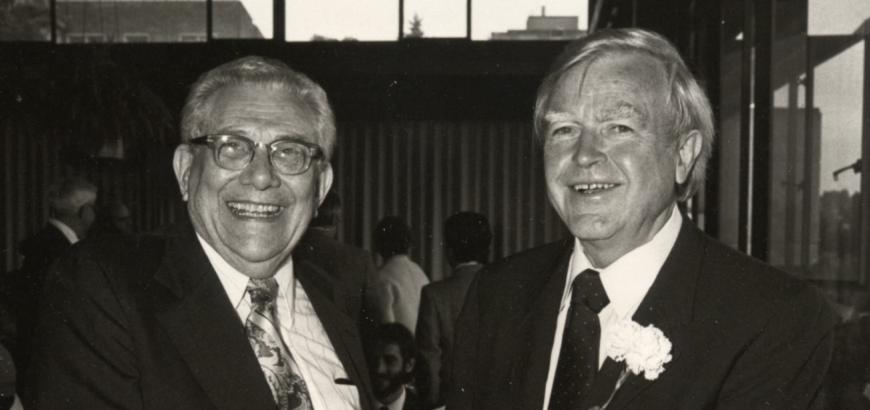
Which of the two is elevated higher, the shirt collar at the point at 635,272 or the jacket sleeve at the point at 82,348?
the shirt collar at the point at 635,272

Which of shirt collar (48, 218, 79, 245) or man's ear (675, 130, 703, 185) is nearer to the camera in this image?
man's ear (675, 130, 703, 185)

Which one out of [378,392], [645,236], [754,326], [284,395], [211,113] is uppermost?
[211,113]

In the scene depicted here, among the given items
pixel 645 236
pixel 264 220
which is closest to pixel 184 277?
pixel 264 220

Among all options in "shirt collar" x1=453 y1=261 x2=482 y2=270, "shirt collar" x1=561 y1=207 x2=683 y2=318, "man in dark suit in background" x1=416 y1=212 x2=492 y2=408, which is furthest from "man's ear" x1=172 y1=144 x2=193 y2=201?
"shirt collar" x1=453 y1=261 x2=482 y2=270

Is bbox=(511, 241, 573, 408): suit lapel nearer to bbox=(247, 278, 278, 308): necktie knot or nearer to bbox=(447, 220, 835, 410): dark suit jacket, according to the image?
bbox=(447, 220, 835, 410): dark suit jacket

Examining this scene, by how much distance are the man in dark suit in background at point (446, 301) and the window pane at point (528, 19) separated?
4.81 m

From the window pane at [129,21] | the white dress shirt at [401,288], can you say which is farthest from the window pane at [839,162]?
the window pane at [129,21]

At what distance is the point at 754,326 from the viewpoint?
5.36ft

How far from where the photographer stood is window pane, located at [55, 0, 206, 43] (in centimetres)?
899

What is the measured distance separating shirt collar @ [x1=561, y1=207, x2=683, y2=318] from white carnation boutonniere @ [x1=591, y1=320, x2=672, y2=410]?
125mm

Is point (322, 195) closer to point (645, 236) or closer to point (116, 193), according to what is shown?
point (645, 236)

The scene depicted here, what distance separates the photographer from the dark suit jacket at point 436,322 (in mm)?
4008

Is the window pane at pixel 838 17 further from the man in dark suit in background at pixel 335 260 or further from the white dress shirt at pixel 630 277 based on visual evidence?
the man in dark suit in background at pixel 335 260

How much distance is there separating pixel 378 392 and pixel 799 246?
169 cm
